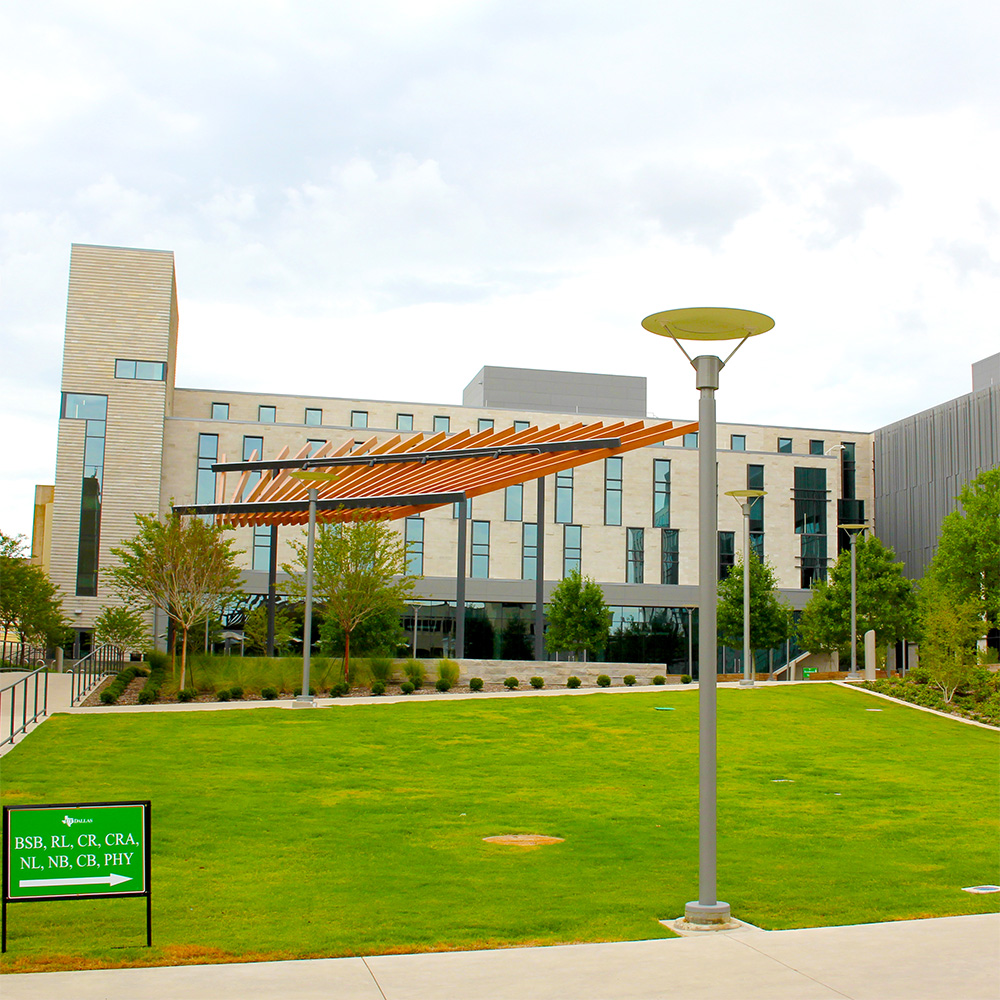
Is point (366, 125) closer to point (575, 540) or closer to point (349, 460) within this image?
point (349, 460)

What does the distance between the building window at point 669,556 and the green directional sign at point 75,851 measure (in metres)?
58.2

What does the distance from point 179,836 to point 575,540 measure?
5248 cm

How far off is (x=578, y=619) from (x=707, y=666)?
42.5 metres

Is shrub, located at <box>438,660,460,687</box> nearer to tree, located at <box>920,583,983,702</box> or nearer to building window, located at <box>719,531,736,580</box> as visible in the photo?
tree, located at <box>920,583,983,702</box>

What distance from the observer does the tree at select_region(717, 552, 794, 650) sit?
47594 millimetres

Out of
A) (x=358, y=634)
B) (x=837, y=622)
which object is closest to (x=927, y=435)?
(x=837, y=622)

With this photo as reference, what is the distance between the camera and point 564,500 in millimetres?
63875

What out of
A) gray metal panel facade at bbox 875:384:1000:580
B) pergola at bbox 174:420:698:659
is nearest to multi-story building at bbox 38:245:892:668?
gray metal panel facade at bbox 875:384:1000:580

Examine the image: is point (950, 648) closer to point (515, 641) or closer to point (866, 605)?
point (866, 605)

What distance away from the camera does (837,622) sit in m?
50.0

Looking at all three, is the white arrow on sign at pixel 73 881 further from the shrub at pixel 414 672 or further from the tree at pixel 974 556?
the tree at pixel 974 556

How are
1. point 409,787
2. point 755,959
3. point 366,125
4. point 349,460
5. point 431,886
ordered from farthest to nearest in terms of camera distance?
1. point 349,460
2. point 409,787
3. point 366,125
4. point 431,886
5. point 755,959

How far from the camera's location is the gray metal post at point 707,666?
838 cm

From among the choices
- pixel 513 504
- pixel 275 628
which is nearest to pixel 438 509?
pixel 513 504
